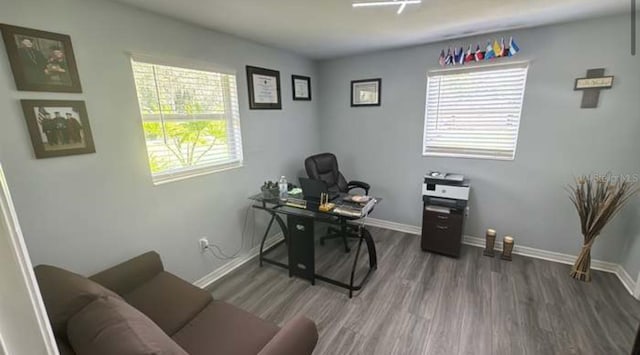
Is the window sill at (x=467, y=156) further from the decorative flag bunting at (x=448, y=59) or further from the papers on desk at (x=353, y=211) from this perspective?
the papers on desk at (x=353, y=211)

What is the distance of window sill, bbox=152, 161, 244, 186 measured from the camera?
213 centimetres

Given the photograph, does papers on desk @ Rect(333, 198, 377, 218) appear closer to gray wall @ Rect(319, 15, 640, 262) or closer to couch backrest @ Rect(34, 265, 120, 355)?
gray wall @ Rect(319, 15, 640, 262)

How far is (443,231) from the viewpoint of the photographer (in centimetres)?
290

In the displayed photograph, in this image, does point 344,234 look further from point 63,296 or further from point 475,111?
point 63,296

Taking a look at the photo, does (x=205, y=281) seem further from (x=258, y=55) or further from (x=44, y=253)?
(x=258, y=55)

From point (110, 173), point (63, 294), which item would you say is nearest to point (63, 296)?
point (63, 294)

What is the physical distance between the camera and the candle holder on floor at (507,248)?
2.81 metres

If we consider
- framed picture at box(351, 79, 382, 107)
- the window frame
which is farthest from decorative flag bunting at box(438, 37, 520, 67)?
the window frame

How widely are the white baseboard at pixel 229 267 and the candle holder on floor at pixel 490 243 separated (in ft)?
8.00

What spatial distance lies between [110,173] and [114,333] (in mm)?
1272

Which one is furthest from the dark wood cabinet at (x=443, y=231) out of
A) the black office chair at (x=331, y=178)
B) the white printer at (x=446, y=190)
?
the black office chair at (x=331, y=178)

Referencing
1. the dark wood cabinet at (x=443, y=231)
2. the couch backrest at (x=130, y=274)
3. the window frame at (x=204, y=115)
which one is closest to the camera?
the couch backrest at (x=130, y=274)

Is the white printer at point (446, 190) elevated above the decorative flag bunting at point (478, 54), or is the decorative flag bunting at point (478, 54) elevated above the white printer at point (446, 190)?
the decorative flag bunting at point (478, 54)

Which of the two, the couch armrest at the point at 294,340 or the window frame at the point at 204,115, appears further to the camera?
the window frame at the point at 204,115
